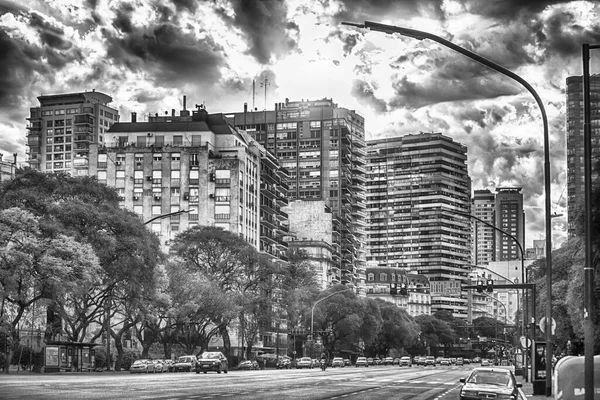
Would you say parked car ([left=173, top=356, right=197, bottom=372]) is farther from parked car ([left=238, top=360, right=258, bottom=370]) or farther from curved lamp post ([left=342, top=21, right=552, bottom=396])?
curved lamp post ([left=342, top=21, right=552, bottom=396])

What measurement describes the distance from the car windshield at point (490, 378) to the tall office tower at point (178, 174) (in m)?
114

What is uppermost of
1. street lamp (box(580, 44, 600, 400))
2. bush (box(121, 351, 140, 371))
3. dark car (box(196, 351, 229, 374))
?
street lamp (box(580, 44, 600, 400))

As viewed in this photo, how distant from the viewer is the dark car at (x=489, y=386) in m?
33.8

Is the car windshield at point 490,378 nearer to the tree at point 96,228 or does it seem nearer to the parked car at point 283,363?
the tree at point 96,228

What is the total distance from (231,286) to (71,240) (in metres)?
49.5

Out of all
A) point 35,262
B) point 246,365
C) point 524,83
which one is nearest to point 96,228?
point 35,262

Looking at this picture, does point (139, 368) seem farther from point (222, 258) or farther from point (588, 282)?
point (588, 282)

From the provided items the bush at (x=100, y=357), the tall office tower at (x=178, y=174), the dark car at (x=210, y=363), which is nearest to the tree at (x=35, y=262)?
the dark car at (x=210, y=363)

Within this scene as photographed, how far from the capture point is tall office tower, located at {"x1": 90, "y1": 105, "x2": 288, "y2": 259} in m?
150

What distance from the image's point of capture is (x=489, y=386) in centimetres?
3453

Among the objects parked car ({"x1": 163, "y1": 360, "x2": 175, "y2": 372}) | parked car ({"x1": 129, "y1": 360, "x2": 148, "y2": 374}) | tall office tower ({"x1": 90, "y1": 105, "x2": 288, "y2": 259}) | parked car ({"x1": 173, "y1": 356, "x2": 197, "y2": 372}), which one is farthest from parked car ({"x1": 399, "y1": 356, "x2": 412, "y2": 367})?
parked car ({"x1": 129, "y1": 360, "x2": 148, "y2": 374})

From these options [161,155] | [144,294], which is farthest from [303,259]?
[144,294]

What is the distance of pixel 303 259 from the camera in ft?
483

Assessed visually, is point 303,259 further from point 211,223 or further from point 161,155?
point 161,155
